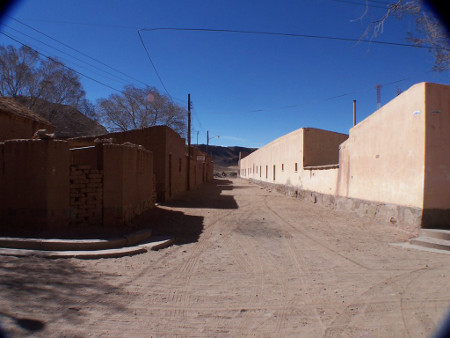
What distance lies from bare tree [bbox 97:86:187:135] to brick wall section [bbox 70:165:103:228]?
79.4 feet

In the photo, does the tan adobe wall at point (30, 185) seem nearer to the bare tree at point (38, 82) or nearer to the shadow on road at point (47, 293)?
the shadow on road at point (47, 293)

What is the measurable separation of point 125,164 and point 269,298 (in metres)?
4.96

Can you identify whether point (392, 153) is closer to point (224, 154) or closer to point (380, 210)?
point (380, 210)

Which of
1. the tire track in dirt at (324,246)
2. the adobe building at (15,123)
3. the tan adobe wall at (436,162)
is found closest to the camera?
the tire track in dirt at (324,246)

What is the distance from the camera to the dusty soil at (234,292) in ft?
9.89

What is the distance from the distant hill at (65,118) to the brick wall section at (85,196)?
18551mm

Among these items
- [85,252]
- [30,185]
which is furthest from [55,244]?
[30,185]

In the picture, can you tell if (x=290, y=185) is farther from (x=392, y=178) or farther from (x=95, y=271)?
(x=95, y=271)

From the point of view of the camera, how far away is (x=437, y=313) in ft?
10.9

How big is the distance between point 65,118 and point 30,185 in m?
22.2

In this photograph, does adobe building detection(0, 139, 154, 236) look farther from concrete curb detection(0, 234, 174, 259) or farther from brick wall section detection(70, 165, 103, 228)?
concrete curb detection(0, 234, 174, 259)

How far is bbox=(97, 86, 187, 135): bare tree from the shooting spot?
30094mm

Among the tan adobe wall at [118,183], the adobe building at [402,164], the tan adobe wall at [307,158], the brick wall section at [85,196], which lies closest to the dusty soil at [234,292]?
the tan adobe wall at [118,183]

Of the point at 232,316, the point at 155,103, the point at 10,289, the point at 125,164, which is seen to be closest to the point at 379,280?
the point at 232,316
